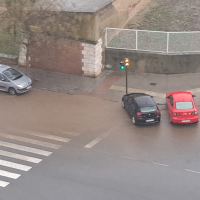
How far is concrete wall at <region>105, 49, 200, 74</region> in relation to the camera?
29469mm

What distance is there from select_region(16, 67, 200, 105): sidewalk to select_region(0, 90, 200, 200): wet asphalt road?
119cm

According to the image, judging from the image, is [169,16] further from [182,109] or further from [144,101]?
[182,109]

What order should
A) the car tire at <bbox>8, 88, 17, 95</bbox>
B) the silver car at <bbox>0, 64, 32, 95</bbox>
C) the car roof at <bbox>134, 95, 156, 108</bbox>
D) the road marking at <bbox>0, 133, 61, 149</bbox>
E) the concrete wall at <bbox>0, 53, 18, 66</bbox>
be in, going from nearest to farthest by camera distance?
the road marking at <bbox>0, 133, 61, 149</bbox> → the car roof at <bbox>134, 95, 156, 108</bbox> → the silver car at <bbox>0, 64, 32, 95</bbox> → the car tire at <bbox>8, 88, 17, 95</bbox> → the concrete wall at <bbox>0, 53, 18, 66</bbox>

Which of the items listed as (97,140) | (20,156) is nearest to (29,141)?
(20,156)

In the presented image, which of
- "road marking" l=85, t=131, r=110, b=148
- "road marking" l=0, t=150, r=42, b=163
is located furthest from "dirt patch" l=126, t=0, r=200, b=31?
"road marking" l=0, t=150, r=42, b=163

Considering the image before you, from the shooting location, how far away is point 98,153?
67.7ft

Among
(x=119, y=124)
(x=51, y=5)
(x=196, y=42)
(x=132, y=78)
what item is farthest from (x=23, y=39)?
(x=196, y=42)

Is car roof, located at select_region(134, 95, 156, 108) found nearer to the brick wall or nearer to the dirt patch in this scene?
the brick wall

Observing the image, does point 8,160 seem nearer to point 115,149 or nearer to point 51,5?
point 115,149

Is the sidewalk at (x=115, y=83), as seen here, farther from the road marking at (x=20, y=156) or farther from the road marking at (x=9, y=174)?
the road marking at (x=9, y=174)

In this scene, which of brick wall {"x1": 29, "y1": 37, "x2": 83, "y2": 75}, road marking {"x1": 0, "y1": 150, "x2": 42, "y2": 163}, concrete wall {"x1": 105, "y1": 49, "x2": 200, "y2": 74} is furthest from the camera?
brick wall {"x1": 29, "y1": 37, "x2": 83, "y2": 75}

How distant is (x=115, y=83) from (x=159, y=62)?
137 inches

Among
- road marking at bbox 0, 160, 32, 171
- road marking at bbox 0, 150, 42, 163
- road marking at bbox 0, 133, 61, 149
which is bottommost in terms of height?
road marking at bbox 0, 160, 32, 171

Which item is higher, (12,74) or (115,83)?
(12,74)
